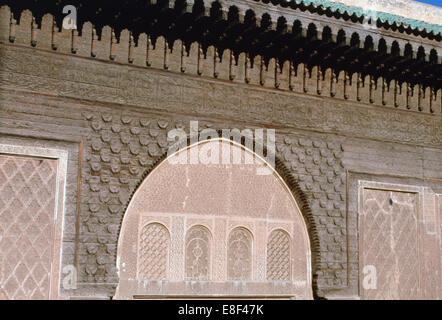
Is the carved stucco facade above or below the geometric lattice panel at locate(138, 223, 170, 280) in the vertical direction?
above

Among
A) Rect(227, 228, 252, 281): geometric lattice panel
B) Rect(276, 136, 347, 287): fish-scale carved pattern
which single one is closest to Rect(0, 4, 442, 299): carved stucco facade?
Rect(276, 136, 347, 287): fish-scale carved pattern

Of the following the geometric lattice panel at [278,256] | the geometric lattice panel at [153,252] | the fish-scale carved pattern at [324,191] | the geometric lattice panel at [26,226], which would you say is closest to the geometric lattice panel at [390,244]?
the fish-scale carved pattern at [324,191]

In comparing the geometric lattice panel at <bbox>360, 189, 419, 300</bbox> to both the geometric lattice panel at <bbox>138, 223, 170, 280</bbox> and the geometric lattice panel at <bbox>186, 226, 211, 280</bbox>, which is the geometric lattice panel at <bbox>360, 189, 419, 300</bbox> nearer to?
the geometric lattice panel at <bbox>186, 226, 211, 280</bbox>

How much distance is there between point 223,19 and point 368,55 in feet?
5.62

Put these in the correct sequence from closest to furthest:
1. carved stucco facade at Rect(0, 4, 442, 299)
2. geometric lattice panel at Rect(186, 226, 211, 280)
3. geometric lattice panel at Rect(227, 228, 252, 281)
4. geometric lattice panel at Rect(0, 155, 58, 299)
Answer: geometric lattice panel at Rect(0, 155, 58, 299) → carved stucco facade at Rect(0, 4, 442, 299) → geometric lattice panel at Rect(186, 226, 211, 280) → geometric lattice panel at Rect(227, 228, 252, 281)

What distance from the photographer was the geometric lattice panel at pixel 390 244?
7000 mm

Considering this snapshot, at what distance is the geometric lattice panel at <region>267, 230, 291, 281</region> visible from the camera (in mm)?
6582

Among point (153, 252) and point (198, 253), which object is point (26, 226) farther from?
point (198, 253)

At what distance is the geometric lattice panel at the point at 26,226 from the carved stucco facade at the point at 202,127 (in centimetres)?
11

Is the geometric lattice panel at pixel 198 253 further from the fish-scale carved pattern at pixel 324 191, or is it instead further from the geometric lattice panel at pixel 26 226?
the geometric lattice panel at pixel 26 226

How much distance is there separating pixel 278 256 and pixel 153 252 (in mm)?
1287

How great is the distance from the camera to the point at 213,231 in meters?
6.37

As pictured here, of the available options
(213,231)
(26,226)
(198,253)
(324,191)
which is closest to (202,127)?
(213,231)
